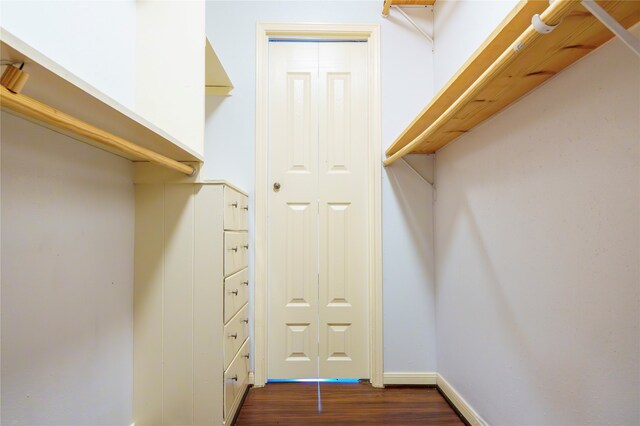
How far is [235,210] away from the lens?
4.36 ft

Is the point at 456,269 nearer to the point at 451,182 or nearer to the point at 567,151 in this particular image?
the point at 451,182

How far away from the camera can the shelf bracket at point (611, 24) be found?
0.49 meters

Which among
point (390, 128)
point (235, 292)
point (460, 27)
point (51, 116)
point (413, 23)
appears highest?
point (413, 23)

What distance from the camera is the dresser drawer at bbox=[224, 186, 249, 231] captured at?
3.90 ft

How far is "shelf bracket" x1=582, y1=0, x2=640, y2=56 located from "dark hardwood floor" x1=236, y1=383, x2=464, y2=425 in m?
1.49

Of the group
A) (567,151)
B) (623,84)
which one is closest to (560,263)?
(567,151)

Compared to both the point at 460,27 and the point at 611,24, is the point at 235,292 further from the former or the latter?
the point at 460,27

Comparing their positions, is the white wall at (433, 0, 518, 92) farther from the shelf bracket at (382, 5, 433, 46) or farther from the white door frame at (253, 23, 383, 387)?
the white door frame at (253, 23, 383, 387)

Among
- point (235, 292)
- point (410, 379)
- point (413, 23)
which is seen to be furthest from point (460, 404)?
point (413, 23)

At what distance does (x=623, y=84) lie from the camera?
2.12 ft

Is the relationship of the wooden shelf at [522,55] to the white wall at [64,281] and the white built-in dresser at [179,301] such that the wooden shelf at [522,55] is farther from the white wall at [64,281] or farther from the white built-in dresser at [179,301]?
the white wall at [64,281]

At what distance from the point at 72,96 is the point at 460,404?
183cm

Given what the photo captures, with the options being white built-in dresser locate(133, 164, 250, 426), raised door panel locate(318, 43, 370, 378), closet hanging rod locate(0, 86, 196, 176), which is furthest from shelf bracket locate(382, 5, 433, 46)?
closet hanging rod locate(0, 86, 196, 176)

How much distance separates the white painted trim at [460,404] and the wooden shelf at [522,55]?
3.99 feet
